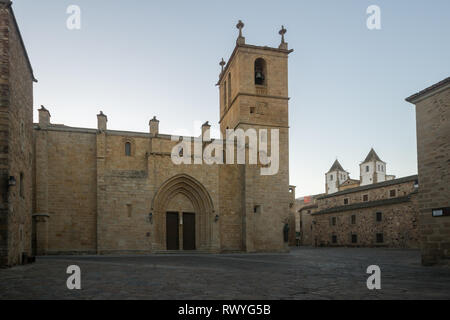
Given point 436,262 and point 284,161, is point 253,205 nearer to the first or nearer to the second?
point 284,161

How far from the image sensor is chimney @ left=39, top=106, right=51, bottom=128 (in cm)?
2166

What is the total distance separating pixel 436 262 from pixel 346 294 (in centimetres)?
807

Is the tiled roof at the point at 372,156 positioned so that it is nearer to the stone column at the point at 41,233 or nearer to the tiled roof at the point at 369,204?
the tiled roof at the point at 369,204

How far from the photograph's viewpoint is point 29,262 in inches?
564

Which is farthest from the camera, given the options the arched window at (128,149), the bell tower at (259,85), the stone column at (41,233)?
the bell tower at (259,85)

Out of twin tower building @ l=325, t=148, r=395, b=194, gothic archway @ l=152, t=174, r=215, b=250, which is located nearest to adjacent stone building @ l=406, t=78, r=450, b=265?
gothic archway @ l=152, t=174, r=215, b=250

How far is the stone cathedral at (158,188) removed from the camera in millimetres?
21578

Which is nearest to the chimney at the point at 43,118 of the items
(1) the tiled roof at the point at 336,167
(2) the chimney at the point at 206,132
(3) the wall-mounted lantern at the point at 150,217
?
(3) the wall-mounted lantern at the point at 150,217

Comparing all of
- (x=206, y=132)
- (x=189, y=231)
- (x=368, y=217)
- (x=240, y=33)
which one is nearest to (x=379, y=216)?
(x=368, y=217)

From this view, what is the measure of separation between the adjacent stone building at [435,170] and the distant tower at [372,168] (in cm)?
6153

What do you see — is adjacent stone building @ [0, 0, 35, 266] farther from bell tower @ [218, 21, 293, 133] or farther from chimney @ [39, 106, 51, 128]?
bell tower @ [218, 21, 293, 133]

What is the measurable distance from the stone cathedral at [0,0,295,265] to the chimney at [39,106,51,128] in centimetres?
6

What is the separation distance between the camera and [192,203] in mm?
25000
